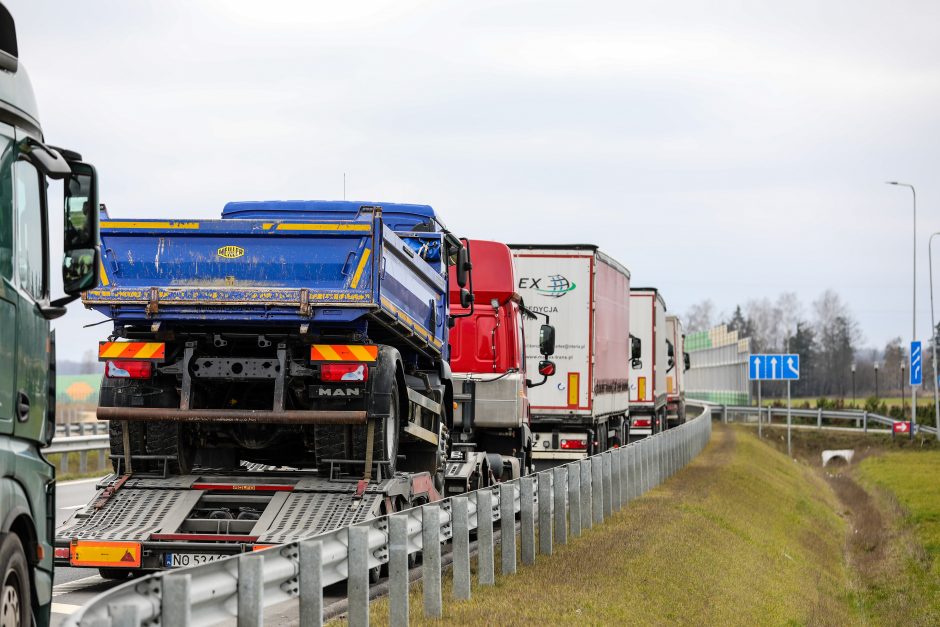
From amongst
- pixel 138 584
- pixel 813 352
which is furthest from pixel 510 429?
pixel 813 352

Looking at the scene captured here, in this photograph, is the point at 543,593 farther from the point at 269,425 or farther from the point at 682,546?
the point at 682,546

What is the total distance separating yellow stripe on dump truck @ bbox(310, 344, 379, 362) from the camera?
1271 cm

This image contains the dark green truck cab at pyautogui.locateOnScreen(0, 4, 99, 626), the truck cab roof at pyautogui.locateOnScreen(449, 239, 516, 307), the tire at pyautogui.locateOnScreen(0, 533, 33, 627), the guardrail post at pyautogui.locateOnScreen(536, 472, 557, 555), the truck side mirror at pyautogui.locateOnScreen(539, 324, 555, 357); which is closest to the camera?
the tire at pyautogui.locateOnScreen(0, 533, 33, 627)

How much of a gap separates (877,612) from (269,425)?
325 inches

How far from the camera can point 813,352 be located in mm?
197125

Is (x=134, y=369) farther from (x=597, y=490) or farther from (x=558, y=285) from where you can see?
(x=558, y=285)

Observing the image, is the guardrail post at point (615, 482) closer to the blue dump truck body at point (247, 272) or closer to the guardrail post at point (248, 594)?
the blue dump truck body at point (247, 272)

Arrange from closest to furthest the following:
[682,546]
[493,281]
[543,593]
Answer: [543,593], [682,546], [493,281]

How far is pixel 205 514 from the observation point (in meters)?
13.0

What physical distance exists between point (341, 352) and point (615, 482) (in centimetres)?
810

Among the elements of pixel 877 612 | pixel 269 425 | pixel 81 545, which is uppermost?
pixel 269 425

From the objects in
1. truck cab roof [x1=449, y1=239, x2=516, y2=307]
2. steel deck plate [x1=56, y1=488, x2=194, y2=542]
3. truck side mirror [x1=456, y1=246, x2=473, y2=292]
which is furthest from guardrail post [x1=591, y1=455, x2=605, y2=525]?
steel deck plate [x1=56, y1=488, x2=194, y2=542]

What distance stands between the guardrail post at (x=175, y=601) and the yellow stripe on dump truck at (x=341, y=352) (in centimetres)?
678

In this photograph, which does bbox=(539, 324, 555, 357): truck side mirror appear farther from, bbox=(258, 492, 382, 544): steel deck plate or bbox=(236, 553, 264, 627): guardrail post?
bbox=(236, 553, 264, 627): guardrail post
